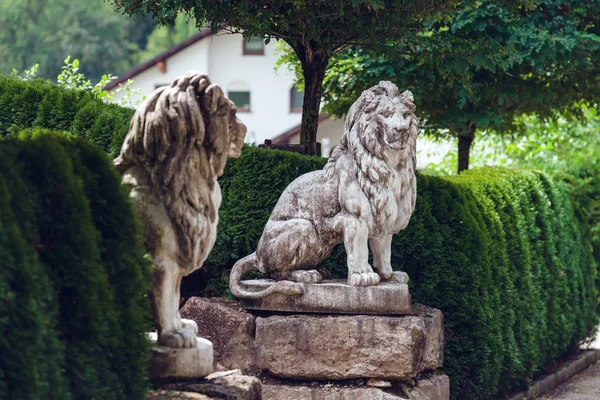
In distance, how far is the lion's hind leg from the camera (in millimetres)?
8125

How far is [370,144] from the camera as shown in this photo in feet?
26.5

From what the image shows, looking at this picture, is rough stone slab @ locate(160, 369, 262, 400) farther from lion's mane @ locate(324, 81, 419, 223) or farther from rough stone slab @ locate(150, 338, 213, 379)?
lion's mane @ locate(324, 81, 419, 223)

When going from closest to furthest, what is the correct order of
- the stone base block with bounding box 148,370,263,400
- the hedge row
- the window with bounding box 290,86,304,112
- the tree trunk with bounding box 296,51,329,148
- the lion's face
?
the stone base block with bounding box 148,370,263,400
the lion's face
the hedge row
the tree trunk with bounding box 296,51,329,148
the window with bounding box 290,86,304,112

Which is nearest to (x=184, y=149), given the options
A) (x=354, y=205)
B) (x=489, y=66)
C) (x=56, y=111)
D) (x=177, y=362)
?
(x=177, y=362)

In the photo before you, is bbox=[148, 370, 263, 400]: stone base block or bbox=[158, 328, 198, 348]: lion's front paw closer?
bbox=[148, 370, 263, 400]: stone base block

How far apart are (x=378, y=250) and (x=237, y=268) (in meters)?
1.05

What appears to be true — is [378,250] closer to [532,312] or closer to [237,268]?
[237,268]

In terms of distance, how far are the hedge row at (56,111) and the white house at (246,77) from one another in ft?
94.0

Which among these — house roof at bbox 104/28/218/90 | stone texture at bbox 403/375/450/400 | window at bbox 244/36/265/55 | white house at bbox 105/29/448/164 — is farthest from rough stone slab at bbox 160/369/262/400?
window at bbox 244/36/265/55

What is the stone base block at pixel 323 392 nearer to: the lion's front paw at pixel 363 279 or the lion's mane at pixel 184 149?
the lion's front paw at pixel 363 279

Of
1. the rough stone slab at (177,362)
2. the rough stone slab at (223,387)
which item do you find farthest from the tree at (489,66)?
the rough stone slab at (177,362)

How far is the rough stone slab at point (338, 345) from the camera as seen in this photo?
8.07 metres

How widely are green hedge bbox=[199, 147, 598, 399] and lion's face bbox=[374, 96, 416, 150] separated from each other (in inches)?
51.3

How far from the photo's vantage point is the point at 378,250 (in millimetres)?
8344
